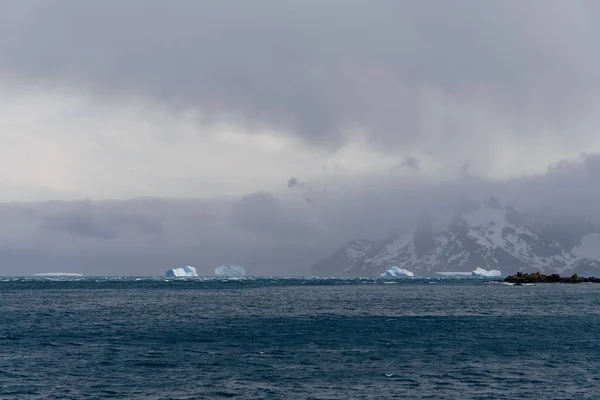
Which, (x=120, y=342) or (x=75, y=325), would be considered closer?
(x=120, y=342)

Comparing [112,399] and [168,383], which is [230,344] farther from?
[112,399]

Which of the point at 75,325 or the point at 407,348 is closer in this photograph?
the point at 407,348

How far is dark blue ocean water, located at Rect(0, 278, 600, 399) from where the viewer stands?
46.1m

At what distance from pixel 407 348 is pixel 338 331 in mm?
14331

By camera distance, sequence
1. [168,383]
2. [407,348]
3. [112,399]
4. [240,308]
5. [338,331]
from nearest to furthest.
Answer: [112,399] < [168,383] < [407,348] < [338,331] < [240,308]

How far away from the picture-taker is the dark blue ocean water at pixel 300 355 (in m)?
46.1

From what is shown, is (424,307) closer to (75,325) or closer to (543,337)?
(543,337)

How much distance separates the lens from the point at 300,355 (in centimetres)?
6050

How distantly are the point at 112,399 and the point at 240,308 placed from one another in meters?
71.2

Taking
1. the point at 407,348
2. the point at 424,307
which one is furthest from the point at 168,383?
the point at 424,307

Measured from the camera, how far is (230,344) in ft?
221

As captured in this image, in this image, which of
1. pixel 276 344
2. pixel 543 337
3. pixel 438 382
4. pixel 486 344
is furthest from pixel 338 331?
pixel 438 382

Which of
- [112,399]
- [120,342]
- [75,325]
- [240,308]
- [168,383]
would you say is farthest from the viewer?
[240,308]

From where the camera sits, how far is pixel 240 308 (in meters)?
114
